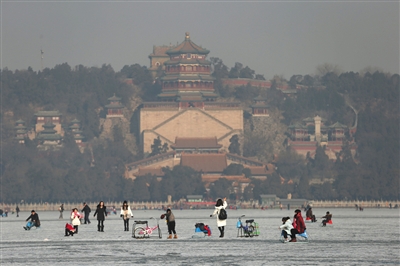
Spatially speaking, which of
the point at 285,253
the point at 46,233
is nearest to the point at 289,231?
the point at 285,253

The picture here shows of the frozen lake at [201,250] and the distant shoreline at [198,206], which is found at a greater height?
the distant shoreline at [198,206]

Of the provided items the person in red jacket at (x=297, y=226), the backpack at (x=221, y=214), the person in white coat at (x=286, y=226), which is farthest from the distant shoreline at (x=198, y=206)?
the person in red jacket at (x=297, y=226)

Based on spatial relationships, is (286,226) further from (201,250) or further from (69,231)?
(69,231)

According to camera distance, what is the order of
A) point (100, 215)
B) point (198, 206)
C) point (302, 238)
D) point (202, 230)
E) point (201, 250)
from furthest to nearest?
point (198, 206) → point (100, 215) → point (202, 230) → point (302, 238) → point (201, 250)

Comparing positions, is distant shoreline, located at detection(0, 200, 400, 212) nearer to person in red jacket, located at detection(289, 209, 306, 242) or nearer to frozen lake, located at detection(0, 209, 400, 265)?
frozen lake, located at detection(0, 209, 400, 265)

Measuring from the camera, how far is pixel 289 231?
52.8 m

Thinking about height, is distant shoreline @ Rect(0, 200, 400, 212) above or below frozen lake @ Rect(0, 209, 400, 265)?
above

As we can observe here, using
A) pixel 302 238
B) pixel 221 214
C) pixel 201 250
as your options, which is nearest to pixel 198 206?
pixel 302 238

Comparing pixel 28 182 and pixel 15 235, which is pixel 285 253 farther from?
pixel 28 182

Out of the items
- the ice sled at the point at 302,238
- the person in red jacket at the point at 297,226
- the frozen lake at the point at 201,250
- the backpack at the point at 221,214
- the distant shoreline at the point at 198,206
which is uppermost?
the distant shoreline at the point at 198,206

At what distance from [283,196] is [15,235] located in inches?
4853

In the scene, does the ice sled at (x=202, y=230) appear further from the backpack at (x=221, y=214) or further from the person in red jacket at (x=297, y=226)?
the person in red jacket at (x=297, y=226)

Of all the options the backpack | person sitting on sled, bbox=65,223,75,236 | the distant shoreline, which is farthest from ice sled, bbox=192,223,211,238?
the distant shoreline

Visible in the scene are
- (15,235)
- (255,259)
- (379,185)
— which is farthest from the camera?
(379,185)
